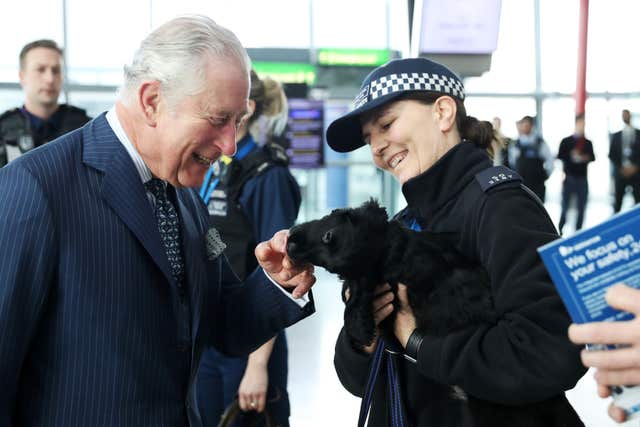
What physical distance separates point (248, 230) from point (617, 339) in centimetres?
192

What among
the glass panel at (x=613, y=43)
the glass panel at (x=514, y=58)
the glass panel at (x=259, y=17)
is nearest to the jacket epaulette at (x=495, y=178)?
the glass panel at (x=259, y=17)

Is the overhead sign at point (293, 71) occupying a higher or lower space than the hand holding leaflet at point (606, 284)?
higher

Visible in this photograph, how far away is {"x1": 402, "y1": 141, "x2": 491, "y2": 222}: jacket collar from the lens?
1.68 meters

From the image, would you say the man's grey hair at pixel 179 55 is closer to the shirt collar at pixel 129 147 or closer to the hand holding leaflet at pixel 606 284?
the shirt collar at pixel 129 147

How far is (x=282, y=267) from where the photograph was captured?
1788 mm

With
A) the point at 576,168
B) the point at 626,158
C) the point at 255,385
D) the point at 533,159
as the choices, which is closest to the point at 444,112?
the point at 255,385

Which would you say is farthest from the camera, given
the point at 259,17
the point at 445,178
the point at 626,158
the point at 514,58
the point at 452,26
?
the point at 514,58

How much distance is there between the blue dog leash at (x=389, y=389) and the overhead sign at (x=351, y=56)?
11020 mm

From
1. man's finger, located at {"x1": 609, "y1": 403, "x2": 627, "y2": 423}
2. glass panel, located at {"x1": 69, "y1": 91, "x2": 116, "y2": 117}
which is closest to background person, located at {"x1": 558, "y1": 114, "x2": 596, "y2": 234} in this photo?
glass panel, located at {"x1": 69, "y1": 91, "x2": 116, "y2": 117}

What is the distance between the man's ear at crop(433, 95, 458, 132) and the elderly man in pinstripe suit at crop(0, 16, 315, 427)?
51 centimetres

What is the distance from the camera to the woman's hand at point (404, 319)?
1.60 metres

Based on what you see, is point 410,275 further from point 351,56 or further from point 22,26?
point 22,26

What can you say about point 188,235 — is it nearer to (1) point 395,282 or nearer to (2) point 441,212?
(1) point 395,282

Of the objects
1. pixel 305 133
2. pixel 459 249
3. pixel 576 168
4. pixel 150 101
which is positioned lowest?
pixel 576 168
